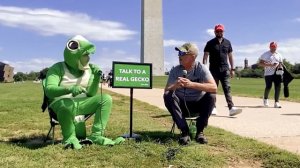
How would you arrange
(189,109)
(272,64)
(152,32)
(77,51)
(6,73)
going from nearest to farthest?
(77,51)
(189,109)
(272,64)
(152,32)
(6,73)

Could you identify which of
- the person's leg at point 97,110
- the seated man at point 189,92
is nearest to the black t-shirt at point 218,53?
the seated man at point 189,92

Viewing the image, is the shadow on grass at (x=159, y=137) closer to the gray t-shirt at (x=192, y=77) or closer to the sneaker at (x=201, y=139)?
the sneaker at (x=201, y=139)

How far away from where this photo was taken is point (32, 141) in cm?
670

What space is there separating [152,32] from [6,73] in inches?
3401

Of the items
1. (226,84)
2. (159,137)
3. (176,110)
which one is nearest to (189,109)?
(176,110)

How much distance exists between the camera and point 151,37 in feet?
218

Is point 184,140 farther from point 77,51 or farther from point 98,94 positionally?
point 77,51

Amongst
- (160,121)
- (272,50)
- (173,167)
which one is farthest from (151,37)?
(173,167)

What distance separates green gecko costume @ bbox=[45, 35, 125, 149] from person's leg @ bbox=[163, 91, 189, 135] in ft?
2.54

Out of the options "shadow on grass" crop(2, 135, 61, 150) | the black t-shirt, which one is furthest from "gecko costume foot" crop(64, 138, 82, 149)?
the black t-shirt

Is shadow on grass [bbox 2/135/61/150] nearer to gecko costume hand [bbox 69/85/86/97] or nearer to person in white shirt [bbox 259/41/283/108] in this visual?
gecko costume hand [bbox 69/85/86/97]

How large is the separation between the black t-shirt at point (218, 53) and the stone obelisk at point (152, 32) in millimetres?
54175

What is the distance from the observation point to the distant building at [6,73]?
13775 centimetres

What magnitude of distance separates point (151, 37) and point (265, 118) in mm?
57148
